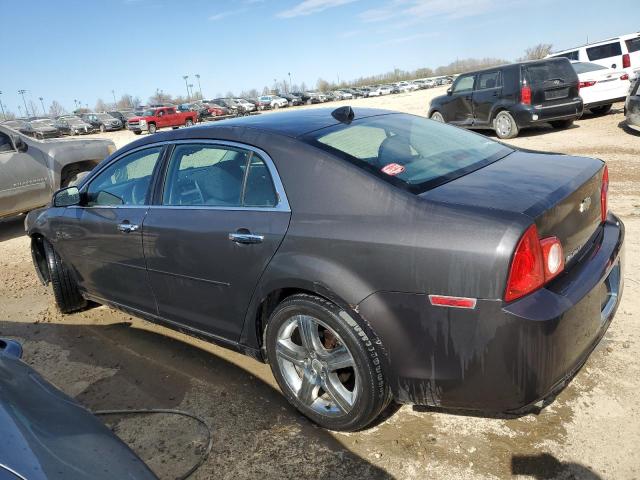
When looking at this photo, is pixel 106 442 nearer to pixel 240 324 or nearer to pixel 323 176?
pixel 240 324

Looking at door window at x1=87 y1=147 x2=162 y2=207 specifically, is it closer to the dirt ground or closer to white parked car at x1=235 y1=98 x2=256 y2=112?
the dirt ground

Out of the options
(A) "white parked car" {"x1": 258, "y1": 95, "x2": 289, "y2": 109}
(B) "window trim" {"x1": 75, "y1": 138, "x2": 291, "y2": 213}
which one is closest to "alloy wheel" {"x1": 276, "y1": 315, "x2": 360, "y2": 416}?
(B) "window trim" {"x1": 75, "y1": 138, "x2": 291, "y2": 213}

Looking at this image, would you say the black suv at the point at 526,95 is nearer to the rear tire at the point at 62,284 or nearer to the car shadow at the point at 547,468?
the rear tire at the point at 62,284

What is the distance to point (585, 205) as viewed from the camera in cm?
259

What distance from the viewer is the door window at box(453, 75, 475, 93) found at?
13.1 m

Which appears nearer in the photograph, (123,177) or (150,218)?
(150,218)

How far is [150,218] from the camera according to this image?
3.49 metres

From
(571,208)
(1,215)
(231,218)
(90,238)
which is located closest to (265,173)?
(231,218)

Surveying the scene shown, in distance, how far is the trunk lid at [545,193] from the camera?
7.48 ft

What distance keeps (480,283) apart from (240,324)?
4.85 feet

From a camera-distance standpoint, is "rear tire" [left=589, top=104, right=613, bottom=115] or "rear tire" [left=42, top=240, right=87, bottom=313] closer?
"rear tire" [left=42, top=240, right=87, bottom=313]

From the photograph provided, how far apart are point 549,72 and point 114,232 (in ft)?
35.0

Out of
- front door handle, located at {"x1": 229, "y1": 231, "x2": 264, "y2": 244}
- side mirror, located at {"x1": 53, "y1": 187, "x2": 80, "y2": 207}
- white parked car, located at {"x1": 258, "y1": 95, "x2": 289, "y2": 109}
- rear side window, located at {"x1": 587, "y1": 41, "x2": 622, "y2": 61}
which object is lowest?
white parked car, located at {"x1": 258, "y1": 95, "x2": 289, "y2": 109}

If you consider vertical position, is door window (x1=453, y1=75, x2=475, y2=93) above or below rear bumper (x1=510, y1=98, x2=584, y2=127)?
above
